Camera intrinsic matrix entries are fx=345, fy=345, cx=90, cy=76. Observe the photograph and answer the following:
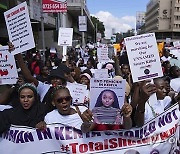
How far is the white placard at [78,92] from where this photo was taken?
5238mm

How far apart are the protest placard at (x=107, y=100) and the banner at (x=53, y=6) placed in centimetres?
925

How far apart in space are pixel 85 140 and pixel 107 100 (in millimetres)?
464

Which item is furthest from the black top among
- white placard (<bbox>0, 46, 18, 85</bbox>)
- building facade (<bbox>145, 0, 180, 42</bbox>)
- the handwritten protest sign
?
building facade (<bbox>145, 0, 180, 42</bbox>)

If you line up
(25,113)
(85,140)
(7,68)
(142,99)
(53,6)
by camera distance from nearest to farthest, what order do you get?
(142,99), (85,140), (25,113), (7,68), (53,6)

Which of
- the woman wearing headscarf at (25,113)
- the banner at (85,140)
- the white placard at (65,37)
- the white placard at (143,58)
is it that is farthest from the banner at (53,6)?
the banner at (85,140)

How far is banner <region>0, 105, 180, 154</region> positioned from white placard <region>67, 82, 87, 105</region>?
1.84 meters

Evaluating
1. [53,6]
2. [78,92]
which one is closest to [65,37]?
[53,6]

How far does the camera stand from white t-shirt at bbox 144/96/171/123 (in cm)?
367

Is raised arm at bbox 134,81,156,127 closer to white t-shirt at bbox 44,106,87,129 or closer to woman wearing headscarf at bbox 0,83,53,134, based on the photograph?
white t-shirt at bbox 44,106,87,129

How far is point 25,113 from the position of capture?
3.53 metres

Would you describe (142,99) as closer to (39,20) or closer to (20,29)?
(20,29)

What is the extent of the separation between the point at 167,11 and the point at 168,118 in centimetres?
11731

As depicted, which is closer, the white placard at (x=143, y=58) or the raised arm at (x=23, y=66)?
the white placard at (x=143, y=58)

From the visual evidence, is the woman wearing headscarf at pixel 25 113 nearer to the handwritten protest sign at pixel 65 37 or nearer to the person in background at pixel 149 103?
the person in background at pixel 149 103
